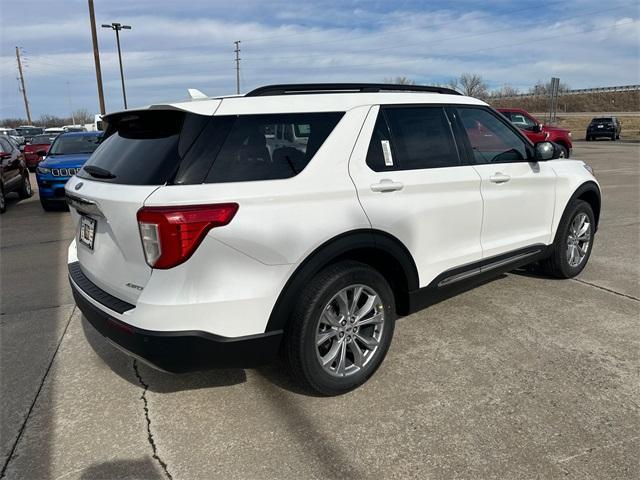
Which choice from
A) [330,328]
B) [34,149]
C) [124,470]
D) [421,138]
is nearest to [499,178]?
[421,138]

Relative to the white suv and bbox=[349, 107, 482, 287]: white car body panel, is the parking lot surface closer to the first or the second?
the white suv

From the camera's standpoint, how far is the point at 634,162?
57.3 ft

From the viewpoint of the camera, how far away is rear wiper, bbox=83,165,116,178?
9.03ft

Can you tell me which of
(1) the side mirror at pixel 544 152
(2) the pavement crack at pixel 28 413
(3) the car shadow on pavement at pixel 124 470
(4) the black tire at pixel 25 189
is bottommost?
(4) the black tire at pixel 25 189

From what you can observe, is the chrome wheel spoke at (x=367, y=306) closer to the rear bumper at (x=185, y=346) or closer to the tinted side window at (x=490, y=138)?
the rear bumper at (x=185, y=346)

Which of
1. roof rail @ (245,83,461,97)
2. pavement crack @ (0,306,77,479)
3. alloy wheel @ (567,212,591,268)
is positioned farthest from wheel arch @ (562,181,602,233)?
pavement crack @ (0,306,77,479)

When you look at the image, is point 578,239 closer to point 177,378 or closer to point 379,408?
point 379,408

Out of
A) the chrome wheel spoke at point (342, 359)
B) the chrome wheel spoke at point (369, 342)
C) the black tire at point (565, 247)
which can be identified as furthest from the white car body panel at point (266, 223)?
the black tire at point (565, 247)

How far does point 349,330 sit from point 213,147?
1.34 m

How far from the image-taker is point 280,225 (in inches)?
98.7

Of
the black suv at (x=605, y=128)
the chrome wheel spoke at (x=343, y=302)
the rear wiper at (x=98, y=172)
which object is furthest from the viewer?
the black suv at (x=605, y=128)

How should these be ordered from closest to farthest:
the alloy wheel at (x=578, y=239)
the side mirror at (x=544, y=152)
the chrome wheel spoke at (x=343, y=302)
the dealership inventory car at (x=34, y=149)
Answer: the chrome wheel spoke at (x=343, y=302) < the side mirror at (x=544, y=152) < the alloy wheel at (x=578, y=239) < the dealership inventory car at (x=34, y=149)

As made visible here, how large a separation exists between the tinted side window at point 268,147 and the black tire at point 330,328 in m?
0.64

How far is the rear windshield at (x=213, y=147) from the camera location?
2.44 meters
